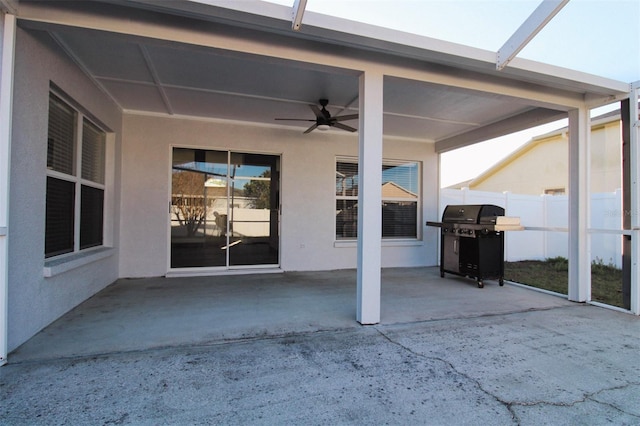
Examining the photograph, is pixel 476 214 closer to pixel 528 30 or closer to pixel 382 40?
pixel 528 30

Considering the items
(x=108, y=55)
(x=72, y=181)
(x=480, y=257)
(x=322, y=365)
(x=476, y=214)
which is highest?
(x=108, y=55)

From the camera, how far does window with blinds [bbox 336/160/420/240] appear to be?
6.84 metres

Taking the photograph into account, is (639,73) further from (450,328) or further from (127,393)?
(127,393)

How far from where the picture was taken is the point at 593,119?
4.56 metres

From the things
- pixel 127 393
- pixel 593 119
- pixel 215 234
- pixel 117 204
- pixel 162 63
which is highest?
pixel 162 63

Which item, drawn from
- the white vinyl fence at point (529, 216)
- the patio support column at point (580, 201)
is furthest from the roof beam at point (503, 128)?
the white vinyl fence at point (529, 216)

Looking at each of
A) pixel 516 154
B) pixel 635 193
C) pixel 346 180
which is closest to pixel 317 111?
pixel 346 180

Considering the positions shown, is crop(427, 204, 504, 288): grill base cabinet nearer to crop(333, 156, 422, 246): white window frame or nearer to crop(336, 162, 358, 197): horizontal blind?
crop(333, 156, 422, 246): white window frame

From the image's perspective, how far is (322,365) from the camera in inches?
96.9

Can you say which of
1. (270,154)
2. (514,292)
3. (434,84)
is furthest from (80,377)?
(514,292)

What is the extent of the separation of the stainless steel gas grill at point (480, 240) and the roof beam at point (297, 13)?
4.16 m

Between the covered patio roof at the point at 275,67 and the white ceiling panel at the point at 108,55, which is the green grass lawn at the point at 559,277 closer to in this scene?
the covered patio roof at the point at 275,67

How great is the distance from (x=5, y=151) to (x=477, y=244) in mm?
5893

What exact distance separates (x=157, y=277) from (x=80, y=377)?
3.49 metres
